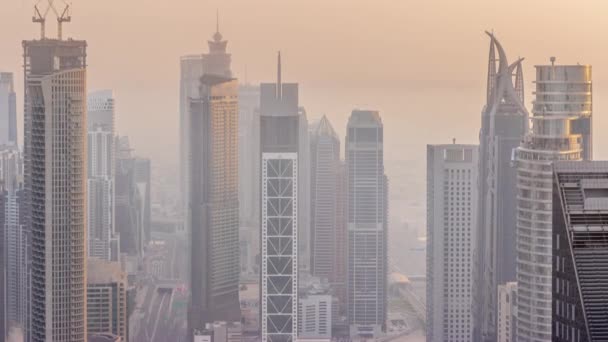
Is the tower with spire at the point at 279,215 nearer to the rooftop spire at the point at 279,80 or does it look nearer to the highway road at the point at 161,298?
the rooftop spire at the point at 279,80

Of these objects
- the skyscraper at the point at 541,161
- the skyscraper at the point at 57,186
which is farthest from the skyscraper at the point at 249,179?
the skyscraper at the point at 541,161

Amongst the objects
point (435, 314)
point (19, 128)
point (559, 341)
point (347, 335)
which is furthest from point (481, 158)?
point (559, 341)

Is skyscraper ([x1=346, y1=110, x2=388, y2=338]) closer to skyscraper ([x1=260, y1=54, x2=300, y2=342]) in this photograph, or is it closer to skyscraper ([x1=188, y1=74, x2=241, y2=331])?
skyscraper ([x1=260, y1=54, x2=300, y2=342])

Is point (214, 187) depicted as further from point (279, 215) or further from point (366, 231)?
point (366, 231)

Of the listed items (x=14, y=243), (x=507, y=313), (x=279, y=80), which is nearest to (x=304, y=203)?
(x=279, y=80)

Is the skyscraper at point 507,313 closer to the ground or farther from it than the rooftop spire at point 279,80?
closer to the ground

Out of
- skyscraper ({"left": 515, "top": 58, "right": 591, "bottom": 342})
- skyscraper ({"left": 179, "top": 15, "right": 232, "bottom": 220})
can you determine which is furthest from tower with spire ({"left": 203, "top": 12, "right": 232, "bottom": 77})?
skyscraper ({"left": 515, "top": 58, "right": 591, "bottom": 342})
